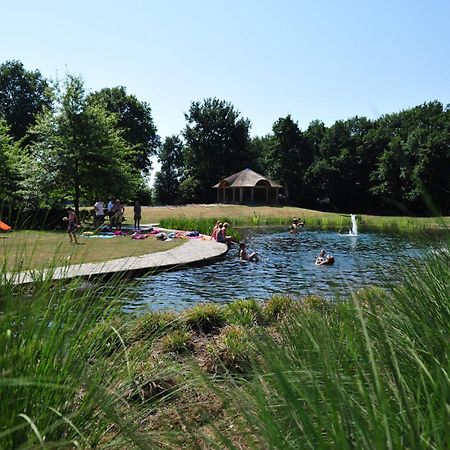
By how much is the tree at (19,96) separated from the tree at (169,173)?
20.5 m

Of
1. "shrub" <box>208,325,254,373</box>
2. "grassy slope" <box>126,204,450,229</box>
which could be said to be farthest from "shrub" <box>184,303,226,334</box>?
"grassy slope" <box>126,204,450,229</box>

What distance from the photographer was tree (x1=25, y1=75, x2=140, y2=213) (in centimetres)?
2612

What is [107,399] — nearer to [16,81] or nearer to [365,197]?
[365,197]

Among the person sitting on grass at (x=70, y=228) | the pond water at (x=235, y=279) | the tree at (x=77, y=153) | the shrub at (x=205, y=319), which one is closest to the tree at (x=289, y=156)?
the tree at (x=77, y=153)

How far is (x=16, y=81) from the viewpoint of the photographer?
6241cm

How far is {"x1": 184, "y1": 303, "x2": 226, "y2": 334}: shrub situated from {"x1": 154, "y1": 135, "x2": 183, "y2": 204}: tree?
6246cm

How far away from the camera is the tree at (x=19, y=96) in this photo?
59.8m

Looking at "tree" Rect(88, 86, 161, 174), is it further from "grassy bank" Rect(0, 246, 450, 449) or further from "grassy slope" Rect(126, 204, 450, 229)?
"grassy bank" Rect(0, 246, 450, 449)

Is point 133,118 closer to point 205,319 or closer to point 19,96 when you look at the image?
point 19,96

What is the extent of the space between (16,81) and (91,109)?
41.7 meters

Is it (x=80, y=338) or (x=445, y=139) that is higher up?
(x=445, y=139)

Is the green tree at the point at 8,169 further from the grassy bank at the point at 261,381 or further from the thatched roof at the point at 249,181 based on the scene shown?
the thatched roof at the point at 249,181

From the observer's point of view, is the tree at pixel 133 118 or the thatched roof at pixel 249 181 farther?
the tree at pixel 133 118

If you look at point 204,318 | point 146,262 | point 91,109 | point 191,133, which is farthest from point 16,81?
point 204,318
